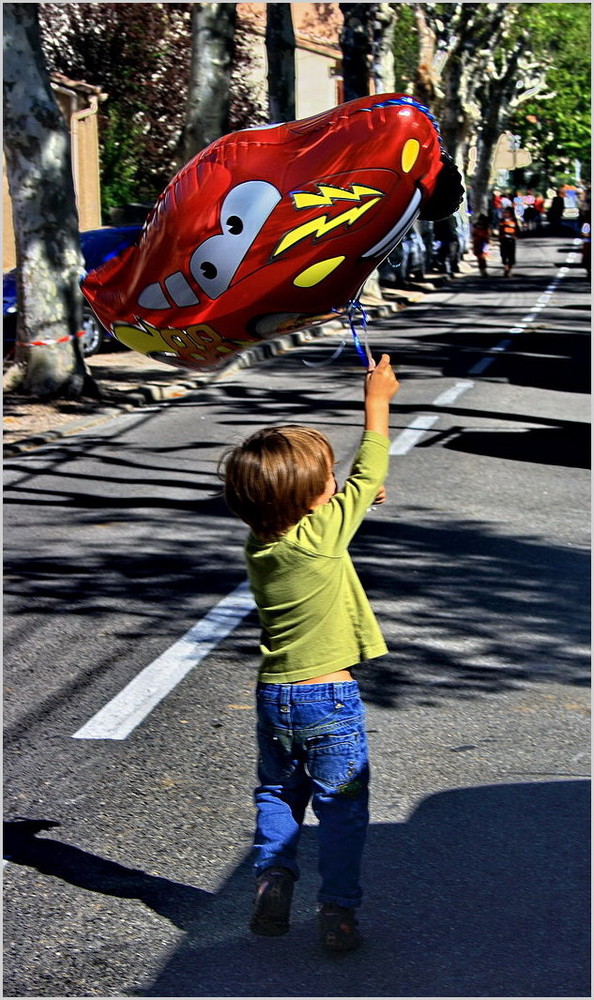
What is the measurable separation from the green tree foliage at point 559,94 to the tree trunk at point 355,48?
22908mm

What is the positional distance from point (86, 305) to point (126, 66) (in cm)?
2066

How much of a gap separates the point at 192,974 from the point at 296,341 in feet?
62.2

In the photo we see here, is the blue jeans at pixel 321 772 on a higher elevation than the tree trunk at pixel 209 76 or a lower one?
lower

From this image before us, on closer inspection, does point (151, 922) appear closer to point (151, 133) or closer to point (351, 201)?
point (351, 201)

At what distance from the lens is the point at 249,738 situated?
5.12 meters

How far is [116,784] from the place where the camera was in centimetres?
469

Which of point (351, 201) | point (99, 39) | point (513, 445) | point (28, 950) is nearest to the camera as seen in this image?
point (351, 201)

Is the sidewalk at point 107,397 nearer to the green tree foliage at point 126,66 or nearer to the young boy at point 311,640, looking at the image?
the young boy at point 311,640

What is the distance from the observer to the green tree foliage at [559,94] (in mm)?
56188

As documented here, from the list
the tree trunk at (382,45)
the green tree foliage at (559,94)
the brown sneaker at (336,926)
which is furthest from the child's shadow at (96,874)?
the green tree foliage at (559,94)

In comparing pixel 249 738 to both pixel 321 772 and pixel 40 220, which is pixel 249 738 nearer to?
pixel 321 772

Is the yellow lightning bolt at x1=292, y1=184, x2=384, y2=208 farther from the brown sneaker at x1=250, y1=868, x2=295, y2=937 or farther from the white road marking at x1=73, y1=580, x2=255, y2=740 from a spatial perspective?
the white road marking at x1=73, y1=580, x2=255, y2=740

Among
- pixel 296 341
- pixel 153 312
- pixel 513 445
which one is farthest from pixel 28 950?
pixel 296 341

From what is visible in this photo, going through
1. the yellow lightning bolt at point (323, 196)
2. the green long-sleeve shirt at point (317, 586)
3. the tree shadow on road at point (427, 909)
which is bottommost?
the tree shadow on road at point (427, 909)
